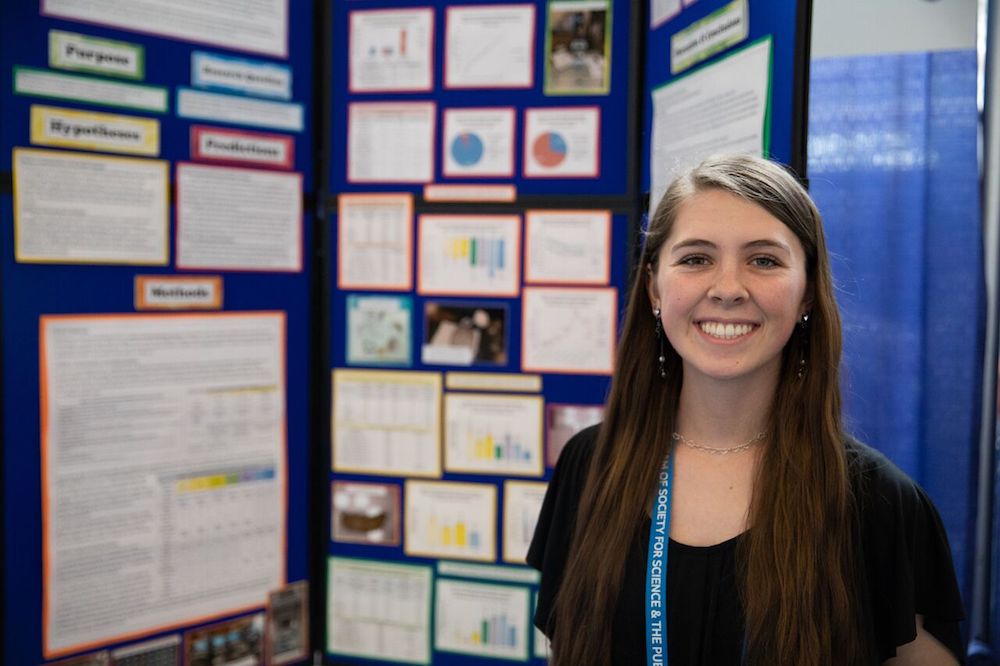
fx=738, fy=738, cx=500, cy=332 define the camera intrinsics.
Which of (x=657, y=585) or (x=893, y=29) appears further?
(x=893, y=29)

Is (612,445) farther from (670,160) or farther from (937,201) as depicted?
(937,201)

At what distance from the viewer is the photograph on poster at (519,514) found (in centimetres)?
197

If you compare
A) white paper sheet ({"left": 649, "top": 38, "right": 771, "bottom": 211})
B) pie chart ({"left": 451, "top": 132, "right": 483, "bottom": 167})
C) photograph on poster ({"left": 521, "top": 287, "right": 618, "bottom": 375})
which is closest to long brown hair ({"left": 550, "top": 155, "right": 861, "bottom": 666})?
white paper sheet ({"left": 649, "top": 38, "right": 771, "bottom": 211})

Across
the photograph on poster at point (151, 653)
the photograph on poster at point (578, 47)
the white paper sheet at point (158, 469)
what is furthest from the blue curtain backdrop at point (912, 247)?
the photograph on poster at point (151, 653)

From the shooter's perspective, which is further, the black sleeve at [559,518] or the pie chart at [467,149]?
the pie chart at [467,149]

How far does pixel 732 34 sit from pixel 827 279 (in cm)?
61

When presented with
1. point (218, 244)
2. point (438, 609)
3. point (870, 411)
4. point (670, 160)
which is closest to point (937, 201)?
point (870, 411)

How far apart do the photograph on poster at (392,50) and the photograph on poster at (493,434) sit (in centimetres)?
86

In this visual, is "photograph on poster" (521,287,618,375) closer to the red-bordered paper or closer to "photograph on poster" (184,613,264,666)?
the red-bordered paper

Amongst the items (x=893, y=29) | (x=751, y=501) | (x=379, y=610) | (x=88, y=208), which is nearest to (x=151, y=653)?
(x=379, y=610)

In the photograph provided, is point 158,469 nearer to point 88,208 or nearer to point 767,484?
point 88,208

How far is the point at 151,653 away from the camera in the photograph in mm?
1832

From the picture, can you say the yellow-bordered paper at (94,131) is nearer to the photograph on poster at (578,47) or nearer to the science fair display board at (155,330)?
the science fair display board at (155,330)

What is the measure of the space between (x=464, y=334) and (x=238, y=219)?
2.15 ft
